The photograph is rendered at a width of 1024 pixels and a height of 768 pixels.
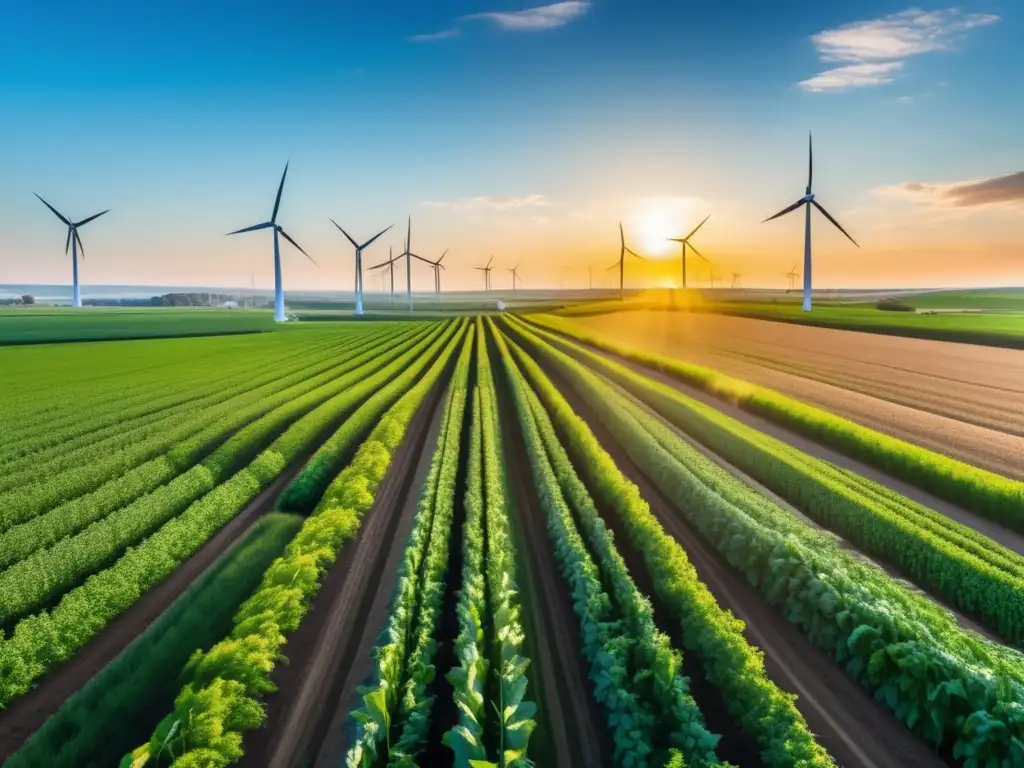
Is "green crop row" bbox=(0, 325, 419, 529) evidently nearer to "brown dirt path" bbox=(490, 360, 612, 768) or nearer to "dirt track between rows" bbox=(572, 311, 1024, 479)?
"brown dirt path" bbox=(490, 360, 612, 768)

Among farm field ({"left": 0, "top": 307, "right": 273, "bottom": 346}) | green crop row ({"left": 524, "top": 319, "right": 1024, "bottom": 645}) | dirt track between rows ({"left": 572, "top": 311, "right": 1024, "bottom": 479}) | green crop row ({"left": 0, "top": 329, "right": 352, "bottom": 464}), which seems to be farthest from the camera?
farm field ({"left": 0, "top": 307, "right": 273, "bottom": 346})

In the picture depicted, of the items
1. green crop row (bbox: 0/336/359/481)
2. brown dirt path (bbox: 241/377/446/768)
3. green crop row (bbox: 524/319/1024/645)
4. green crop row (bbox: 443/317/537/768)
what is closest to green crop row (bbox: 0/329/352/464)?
green crop row (bbox: 0/336/359/481)

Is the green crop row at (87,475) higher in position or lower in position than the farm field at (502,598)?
higher

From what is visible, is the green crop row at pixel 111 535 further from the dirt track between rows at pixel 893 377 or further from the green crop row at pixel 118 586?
the dirt track between rows at pixel 893 377

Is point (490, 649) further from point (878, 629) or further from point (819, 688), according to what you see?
point (878, 629)

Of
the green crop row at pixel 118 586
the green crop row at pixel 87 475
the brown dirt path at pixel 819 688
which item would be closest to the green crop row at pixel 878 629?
the brown dirt path at pixel 819 688

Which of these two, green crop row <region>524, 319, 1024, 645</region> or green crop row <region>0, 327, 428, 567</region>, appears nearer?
green crop row <region>524, 319, 1024, 645</region>

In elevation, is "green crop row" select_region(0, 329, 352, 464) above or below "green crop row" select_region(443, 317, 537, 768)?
above
